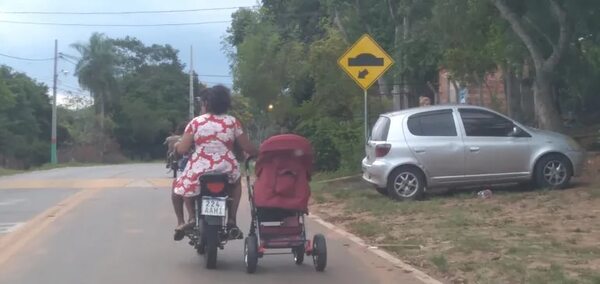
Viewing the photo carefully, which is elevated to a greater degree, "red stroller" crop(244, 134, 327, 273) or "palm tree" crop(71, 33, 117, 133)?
"palm tree" crop(71, 33, 117, 133)

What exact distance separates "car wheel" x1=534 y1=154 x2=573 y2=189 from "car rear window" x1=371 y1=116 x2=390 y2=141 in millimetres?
2632

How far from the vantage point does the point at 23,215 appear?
17656 millimetres

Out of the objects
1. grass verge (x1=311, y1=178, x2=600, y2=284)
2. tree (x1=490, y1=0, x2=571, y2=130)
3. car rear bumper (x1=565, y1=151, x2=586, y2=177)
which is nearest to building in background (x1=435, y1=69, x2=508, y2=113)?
tree (x1=490, y1=0, x2=571, y2=130)

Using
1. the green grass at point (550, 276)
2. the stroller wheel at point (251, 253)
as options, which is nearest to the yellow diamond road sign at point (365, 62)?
the stroller wheel at point (251, 253)

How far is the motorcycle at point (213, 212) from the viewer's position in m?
10.3

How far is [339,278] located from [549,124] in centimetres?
1127

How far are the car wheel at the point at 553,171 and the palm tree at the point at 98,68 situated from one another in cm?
7132

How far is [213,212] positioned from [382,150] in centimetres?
737

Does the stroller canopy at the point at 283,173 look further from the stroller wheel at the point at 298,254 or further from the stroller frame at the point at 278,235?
the stroller wheel at the point at 298,254

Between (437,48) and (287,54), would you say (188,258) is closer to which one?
(437,48)

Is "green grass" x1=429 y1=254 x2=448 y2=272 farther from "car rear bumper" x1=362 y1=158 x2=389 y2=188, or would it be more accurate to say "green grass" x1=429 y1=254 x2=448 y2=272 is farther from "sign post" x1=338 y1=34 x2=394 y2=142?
"sign post" x1=338 y1=34 x2=394 y2=142

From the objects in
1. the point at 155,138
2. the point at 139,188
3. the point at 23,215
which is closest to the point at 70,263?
the point at 23,215

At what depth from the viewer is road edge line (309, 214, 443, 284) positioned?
10.1 metres

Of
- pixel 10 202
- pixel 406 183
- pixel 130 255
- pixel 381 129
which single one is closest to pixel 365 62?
pixel 381 129
